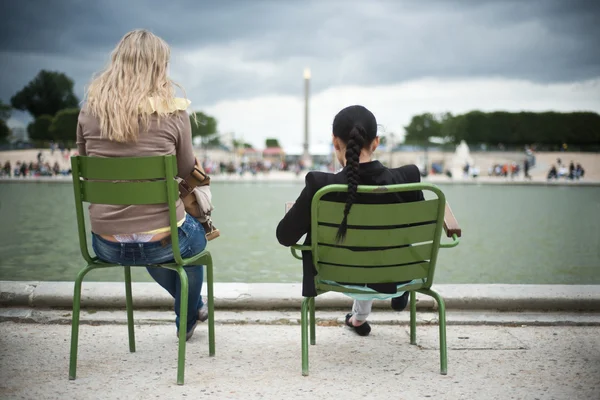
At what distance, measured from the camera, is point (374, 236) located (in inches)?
105

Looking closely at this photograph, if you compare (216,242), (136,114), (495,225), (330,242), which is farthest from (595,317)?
(495,225)

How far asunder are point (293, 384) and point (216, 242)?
5.97m

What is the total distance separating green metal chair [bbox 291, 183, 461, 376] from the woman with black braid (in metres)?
0.05

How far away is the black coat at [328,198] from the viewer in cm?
273

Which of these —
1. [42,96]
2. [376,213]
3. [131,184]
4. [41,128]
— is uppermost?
[42,96]

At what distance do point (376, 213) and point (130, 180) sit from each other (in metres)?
1.02

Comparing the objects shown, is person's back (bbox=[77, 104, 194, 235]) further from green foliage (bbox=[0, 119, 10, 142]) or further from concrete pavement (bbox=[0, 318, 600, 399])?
green foliage (bbox=[0, 119, 10, 142])

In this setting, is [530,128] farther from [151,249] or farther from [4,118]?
[151,249]

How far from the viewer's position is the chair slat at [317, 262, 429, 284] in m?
2.74

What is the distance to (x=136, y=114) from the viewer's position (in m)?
2.69

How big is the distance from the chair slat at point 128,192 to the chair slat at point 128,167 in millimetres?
29

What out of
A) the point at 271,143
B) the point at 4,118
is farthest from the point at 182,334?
the point at 271,143

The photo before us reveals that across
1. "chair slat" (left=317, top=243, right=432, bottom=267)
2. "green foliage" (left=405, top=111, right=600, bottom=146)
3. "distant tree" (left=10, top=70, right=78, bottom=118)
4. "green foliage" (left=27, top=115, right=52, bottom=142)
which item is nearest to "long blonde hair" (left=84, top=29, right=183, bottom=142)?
"chair slat" (left=317, top=243, right=432, bottom=267)

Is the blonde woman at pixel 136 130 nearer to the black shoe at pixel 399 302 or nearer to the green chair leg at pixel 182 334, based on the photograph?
the green chair leg at pixel 182 334
